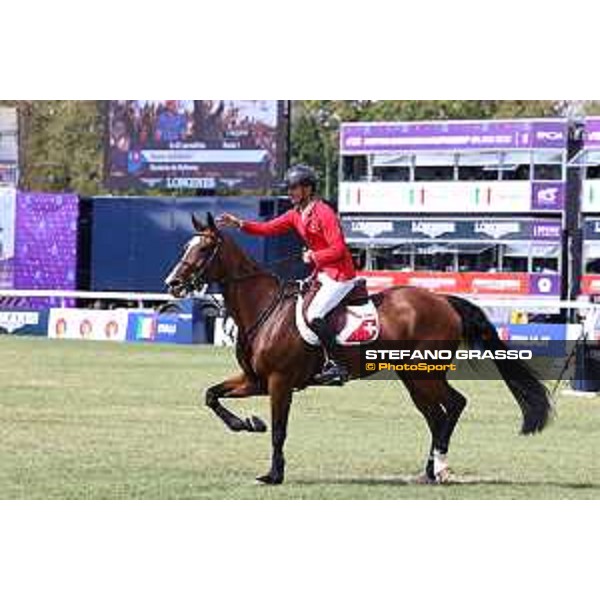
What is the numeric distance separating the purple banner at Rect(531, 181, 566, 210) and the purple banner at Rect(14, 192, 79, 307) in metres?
3.80

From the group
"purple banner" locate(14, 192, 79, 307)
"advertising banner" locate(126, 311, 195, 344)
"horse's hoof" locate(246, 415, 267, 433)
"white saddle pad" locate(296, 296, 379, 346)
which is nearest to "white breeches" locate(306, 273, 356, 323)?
"white saddle pad" locate(296, 296, 379, 346)

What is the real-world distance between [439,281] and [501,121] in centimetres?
130

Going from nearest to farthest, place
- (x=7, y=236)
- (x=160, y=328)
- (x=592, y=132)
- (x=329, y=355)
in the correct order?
(x=329, y=355), (x=592, y=132), (x=7, y=236), (x=160, y=328)

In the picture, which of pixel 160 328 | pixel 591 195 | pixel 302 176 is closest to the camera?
pixel 302 176

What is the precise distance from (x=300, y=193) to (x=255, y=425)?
70.6 inches

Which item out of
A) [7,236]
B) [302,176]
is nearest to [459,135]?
[302,176]

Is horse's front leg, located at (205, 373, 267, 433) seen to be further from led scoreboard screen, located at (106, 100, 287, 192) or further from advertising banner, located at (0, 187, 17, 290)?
advertising banner, located at (0, 187, 17, 290)

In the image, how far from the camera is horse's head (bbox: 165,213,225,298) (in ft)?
44.2

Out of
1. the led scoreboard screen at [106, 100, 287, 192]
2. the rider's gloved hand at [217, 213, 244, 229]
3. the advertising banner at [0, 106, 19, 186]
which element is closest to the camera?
the rider's gloved hand at [217, 213, 244, 229]

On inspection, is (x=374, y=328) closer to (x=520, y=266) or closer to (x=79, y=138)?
(x=520, y=266)

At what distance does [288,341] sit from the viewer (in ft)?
45.6

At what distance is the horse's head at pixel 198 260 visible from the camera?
1348cm

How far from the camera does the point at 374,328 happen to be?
45.4 feet

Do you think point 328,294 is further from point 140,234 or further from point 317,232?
point 140,234
